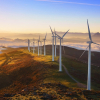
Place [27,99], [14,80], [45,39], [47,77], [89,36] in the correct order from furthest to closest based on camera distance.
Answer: [45,39] < [14,80] < [47,77] < [89,36] < [27,99]

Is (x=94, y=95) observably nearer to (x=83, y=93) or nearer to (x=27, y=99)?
(x=83, y=93)

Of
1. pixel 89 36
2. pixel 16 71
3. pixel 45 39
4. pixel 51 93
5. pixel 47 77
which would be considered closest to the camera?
pixel 51 93

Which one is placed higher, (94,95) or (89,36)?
(89,36)

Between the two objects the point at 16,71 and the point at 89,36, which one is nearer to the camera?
the point at 89,36

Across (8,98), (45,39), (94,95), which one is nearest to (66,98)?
(94,95)

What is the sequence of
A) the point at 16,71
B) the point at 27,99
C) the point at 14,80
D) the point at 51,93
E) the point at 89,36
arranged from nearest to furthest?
the point at 27,99
the point at 51,93
the point at 89,36
the point at 14,80
the point at 16,71

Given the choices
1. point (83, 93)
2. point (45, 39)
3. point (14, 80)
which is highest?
point (45, 39)

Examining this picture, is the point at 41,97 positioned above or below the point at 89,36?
below

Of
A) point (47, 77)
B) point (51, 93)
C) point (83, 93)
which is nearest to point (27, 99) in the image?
point (51, 93)

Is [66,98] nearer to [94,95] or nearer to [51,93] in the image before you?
[51,93]
